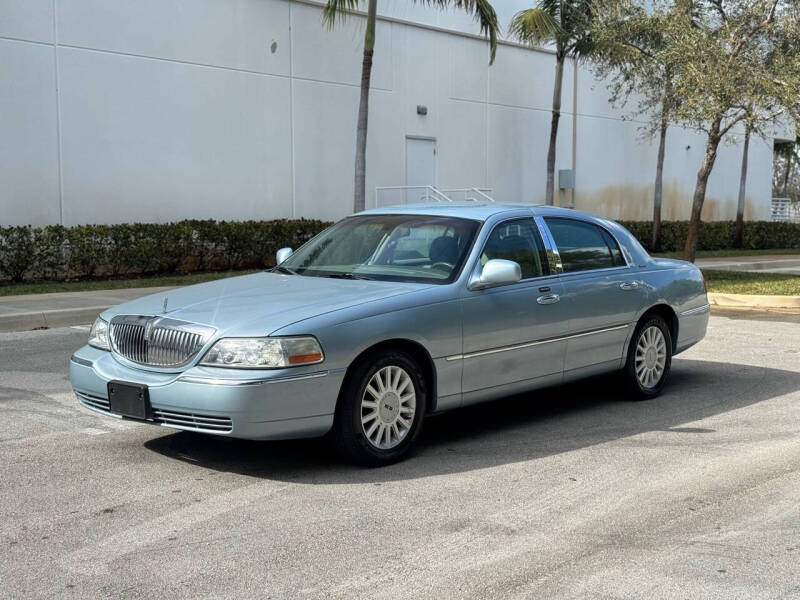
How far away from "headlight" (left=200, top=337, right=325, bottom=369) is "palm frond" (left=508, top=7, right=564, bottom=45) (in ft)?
67.4

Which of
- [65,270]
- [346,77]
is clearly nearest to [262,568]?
[65,270]

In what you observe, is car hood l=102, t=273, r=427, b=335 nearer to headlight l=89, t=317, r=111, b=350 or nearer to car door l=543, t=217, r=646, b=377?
headlight l=89, t=317, r=111, b=350

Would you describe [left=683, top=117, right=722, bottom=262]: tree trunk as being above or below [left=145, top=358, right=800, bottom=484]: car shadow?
above

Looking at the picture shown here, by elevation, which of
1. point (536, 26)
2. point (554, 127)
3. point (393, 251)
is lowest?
point (393, 251)

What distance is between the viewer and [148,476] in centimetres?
586

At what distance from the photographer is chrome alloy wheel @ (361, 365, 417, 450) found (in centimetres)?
593

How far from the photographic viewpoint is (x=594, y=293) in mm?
7441

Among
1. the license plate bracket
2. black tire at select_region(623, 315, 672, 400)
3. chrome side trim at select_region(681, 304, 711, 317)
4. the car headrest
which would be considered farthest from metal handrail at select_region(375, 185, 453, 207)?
the license plate bracket

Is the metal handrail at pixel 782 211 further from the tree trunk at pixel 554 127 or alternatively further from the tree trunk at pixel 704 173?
the tree trunk at pixel 704 173

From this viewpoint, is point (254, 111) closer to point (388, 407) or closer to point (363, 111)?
point (363, 111)

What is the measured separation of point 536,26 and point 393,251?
19.1m

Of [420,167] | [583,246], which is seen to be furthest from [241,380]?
[420,167]

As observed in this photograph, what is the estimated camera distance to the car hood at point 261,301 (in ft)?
18.7

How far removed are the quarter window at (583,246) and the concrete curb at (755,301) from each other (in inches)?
313
